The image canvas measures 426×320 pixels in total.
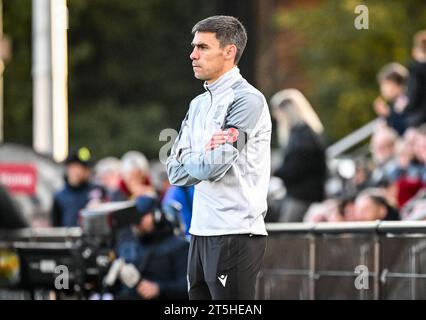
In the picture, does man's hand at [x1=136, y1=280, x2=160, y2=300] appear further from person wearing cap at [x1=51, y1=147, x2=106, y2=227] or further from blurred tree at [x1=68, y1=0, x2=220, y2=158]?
blurred tree at [x1=68, y1=0, x2=220, y2=158]

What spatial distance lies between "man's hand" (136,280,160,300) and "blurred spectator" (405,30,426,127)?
542 centimetres

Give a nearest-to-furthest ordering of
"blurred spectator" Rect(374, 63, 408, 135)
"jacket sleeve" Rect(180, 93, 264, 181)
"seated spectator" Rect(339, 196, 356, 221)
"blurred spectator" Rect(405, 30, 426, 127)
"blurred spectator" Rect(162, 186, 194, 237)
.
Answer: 1. "jacket sleeve" Rect(180, 93, 264, 181)
2. "blurred spectator" Rect(162, 186, 194, 237)
3. "seated spectator" Rect(339, 196, 356, 221)
4. "blurred spectator" Rect(405, 30, 426, 127)
5. "blurred spectator" Rect(374, 63, 408, 135)

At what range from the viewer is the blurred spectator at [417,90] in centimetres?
1602

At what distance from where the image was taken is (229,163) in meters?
7.51

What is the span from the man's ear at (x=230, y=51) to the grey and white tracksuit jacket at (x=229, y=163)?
8cm

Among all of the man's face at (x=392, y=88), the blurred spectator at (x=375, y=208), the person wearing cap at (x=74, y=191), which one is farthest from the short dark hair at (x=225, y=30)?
the man's face at (x=392, y=88)

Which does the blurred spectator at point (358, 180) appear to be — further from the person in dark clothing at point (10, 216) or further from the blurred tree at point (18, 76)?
the blurred tree at point (18, 76)

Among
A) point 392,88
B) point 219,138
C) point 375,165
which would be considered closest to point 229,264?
point 219,138

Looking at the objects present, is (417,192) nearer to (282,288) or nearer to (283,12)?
(282,288)

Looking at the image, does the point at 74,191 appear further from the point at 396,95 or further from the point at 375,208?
the point at 375,208

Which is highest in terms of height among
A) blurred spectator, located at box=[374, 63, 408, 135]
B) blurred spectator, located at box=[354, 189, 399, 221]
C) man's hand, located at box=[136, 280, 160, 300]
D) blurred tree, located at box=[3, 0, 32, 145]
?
blurred tree, located at box=[3, 0, 32, 145]

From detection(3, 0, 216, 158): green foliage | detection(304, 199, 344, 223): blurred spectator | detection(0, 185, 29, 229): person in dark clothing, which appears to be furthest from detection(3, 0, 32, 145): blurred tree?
detection(304, 199, 344, 223): blurred spectator

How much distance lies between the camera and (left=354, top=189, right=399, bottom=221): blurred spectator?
12289 millimetres

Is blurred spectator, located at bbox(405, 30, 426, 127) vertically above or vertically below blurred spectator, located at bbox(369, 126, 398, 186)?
above
